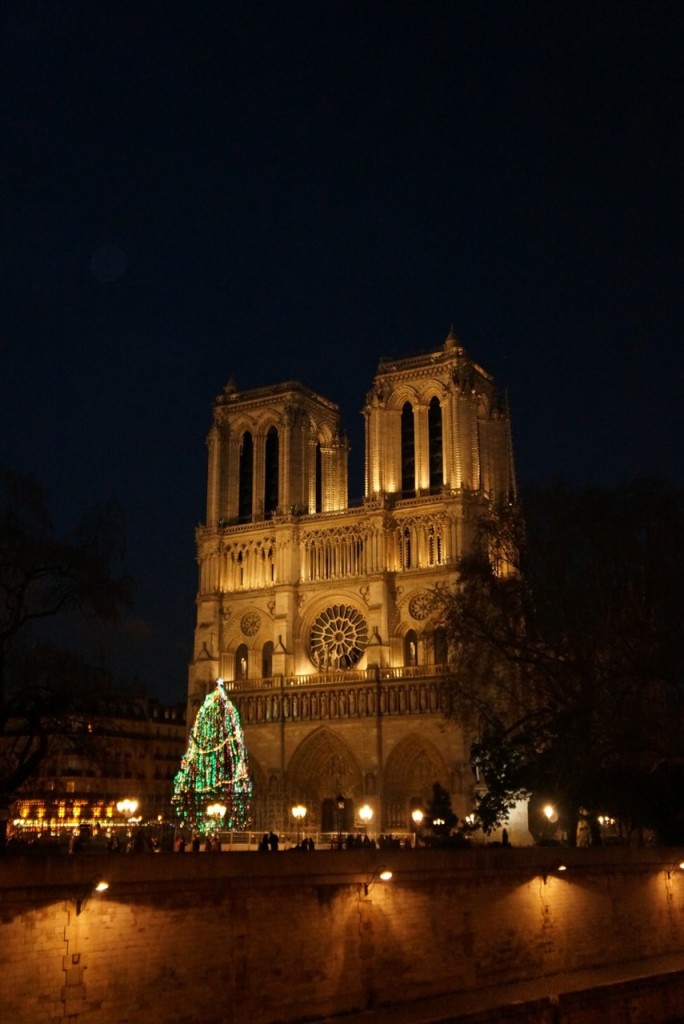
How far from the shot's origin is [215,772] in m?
41.0

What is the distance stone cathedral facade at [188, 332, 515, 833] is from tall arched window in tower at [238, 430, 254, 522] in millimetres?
68

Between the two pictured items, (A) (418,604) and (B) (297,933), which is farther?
(A) (418,604)

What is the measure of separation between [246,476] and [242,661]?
8701 mm

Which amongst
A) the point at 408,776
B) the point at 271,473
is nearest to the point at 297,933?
the point at 408,776

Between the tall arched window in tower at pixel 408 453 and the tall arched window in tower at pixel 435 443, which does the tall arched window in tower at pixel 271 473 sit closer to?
the tall arched window in tower at pixel 408 453

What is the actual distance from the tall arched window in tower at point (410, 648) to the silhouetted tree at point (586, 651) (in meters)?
17.9

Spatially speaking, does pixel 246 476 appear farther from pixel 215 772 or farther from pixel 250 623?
pixel 215 772

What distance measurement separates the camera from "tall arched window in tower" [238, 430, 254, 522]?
54763 millimetres

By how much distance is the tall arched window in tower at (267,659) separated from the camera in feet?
171

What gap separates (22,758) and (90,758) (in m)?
1.10

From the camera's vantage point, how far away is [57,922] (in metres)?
13.8

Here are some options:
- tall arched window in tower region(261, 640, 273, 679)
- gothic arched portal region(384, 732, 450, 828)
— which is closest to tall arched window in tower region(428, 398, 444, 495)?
tall arched window in tower region(261, 640, 273, 679)

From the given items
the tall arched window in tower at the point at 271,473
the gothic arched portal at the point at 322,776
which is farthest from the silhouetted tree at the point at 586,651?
the tall arched window in tower at the point at 271,473

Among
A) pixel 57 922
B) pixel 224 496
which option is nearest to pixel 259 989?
pixel 57 922
